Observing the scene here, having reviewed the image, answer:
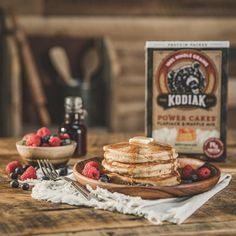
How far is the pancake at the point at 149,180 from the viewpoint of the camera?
1.44 m

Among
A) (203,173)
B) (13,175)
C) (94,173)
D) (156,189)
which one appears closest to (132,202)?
(156,189)

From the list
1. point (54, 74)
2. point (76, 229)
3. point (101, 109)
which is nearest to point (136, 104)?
point (101, 109)

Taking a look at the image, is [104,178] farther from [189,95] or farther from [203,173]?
[189,95]

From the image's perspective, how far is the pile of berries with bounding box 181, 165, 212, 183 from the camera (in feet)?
5.15

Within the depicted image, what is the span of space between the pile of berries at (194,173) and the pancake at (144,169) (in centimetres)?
10

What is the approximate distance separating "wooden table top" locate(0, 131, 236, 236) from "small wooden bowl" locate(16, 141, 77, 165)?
0.25m

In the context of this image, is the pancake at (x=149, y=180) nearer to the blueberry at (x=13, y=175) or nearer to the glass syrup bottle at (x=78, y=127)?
the blueberry at (x=13, y=175)

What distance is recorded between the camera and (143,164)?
1460 mm

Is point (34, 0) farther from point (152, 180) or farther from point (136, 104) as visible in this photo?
point (152, 180)

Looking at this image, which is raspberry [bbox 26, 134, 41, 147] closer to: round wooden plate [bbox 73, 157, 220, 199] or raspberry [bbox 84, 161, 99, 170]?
raspberry [bbox 84, 161, 99, 170]

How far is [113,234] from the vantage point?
1185 mm

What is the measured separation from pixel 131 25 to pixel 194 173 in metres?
2.35

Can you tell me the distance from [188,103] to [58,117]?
174 cm

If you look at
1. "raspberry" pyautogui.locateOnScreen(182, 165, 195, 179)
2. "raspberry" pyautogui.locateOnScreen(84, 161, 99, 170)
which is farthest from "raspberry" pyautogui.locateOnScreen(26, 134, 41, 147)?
"raspberry" pyautogui.locateOnScreen(182, 165, 195, 179)
